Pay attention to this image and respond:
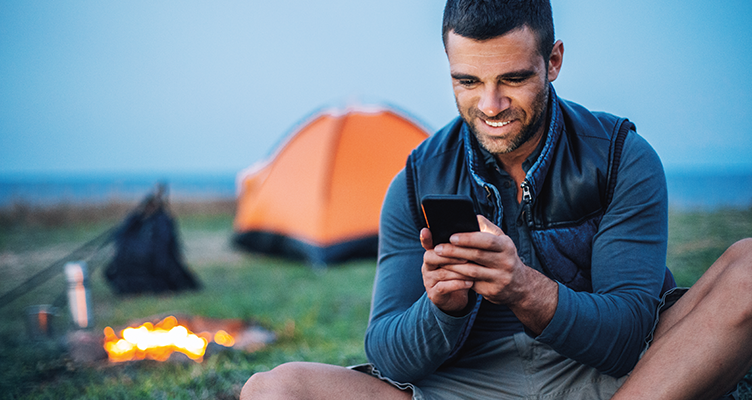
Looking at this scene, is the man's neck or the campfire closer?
the man's neck

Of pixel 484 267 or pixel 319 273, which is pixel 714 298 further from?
pixel 319 273

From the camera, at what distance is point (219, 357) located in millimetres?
3539

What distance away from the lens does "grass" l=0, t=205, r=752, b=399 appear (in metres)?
3.05

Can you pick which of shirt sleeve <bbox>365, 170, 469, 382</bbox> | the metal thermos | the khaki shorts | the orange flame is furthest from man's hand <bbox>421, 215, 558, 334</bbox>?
the metal thermos

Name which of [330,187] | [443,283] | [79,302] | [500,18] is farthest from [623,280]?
[330,187]

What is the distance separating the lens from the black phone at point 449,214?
1383 millimetres

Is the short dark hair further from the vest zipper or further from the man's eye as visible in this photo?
the vest zipper

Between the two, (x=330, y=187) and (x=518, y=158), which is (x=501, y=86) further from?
(x=330, y=187)

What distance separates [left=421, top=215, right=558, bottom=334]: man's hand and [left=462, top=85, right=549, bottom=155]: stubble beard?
0.45 metres

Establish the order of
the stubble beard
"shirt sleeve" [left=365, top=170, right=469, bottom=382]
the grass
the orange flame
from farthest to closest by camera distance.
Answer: the orange flame → the grass → the stubble beard → "shirt sleeve" [left=365, top=170, right=469, bottom=382]

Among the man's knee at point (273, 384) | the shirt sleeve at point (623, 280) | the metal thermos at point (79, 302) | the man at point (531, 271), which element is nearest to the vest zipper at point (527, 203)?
the man at point (531, 271)

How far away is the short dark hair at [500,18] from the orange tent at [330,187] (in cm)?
555

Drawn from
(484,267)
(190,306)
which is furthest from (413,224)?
(190,306)

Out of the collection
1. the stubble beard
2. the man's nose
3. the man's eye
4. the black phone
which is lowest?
the black phone
